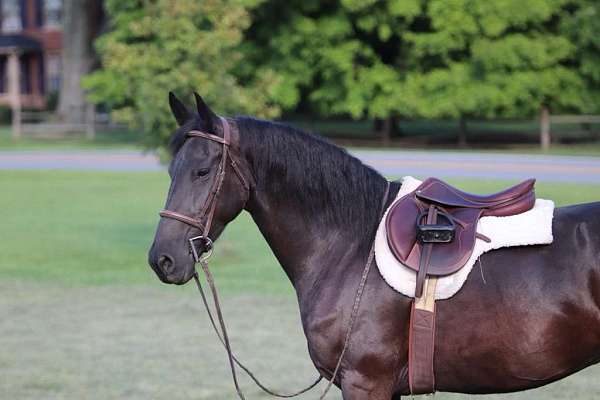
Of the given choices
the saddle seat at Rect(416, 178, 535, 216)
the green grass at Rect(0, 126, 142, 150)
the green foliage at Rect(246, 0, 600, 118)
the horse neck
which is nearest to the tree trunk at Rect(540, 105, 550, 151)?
the green foliage at Rect(246, 0, 600, 118)

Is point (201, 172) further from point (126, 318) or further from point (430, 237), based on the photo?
point (126, 318)

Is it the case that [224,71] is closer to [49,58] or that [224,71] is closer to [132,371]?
[132,371]

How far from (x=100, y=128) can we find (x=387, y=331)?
36554 mm

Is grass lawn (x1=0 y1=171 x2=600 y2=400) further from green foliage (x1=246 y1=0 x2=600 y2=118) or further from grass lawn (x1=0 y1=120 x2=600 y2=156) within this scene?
green foliage (x1=246 y1=0 x2=600 y2=118)

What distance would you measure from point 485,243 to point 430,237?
0.24m

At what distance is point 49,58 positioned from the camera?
180 feet

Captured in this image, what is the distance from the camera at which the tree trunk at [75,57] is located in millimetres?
38781

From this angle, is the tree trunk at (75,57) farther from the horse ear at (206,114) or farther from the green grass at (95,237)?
the horse ear at (206,114)

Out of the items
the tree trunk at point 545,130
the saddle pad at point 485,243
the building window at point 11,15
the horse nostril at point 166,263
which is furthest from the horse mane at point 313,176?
the building window at point 11,15

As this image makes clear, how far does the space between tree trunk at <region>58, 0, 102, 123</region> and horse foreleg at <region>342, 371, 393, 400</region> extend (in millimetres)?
36381

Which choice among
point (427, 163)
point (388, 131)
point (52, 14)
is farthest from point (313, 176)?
point (52, 14)

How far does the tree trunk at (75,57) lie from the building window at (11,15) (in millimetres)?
17718

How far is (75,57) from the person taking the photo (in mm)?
39062

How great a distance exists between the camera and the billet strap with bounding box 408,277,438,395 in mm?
3859
